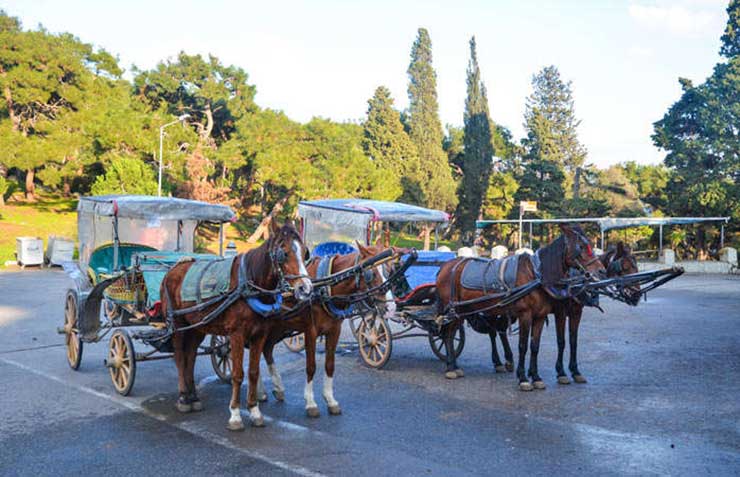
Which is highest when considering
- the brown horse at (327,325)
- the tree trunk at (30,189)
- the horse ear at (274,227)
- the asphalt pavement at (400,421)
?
the tree trunk at (30,189)

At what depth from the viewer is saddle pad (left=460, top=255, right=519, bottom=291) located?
8422 millimetres

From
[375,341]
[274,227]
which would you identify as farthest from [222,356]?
[274,227]

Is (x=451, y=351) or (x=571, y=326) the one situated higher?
(x=571, y=326)

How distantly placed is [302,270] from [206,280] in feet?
4.82

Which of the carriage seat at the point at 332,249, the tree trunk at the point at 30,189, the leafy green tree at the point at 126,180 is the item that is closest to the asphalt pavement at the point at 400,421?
the carriage seat at the point at 332,249

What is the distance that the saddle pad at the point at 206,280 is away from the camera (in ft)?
21.8

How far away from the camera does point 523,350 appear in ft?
26.4

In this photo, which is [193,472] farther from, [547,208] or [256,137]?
[547,208]

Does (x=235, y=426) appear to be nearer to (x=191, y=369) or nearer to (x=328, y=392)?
(x=328, y=392)

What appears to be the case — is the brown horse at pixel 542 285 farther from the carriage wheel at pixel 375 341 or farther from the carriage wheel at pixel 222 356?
the carriage wheel at pixel 222 356

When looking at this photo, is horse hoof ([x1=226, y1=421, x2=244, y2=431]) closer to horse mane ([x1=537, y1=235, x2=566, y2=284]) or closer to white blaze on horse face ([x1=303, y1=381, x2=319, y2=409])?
white blaze on horse face ([x1=303, y1=381, x2=319, y2=409])

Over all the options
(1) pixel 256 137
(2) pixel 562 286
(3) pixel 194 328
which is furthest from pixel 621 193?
(3) pixel 194 328

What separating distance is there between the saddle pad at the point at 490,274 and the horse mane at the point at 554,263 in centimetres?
42

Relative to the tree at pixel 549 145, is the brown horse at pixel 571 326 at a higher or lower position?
lower
